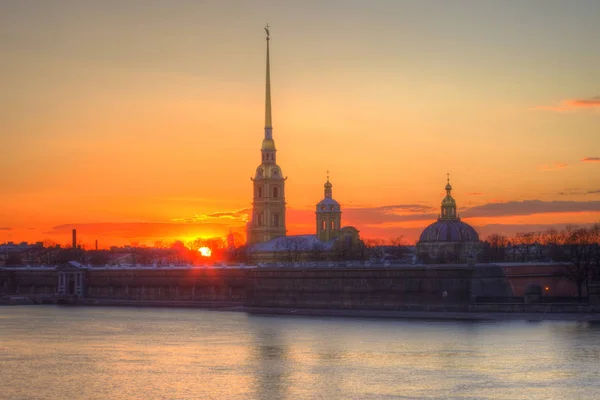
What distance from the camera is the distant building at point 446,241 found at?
84.1 meters

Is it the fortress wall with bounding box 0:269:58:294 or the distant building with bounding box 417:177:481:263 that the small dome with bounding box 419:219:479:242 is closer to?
the distant building with bounding box 417:177:481:263

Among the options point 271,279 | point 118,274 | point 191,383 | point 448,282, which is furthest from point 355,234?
point 191,383

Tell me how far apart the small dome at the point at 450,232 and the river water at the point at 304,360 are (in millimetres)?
24605

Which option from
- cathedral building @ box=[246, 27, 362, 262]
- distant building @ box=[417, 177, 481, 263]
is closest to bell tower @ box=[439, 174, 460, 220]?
distant building @ box=[417, 177, 481, 263]

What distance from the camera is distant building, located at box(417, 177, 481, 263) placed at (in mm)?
84125

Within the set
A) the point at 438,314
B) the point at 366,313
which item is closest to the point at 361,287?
the point at 366,313

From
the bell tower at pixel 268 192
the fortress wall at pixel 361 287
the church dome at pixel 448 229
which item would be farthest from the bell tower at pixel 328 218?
the fortress wall at pixel 361 287

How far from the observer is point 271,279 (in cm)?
7706

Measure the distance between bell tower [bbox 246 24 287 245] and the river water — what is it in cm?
5354

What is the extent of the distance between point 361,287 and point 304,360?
27.0m

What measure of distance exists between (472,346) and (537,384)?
983 centimetres

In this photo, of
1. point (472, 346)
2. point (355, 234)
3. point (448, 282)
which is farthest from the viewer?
point (355, 234)

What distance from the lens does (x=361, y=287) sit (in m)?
69.7

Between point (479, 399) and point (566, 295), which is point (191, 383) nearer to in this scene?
point (479, 399)
